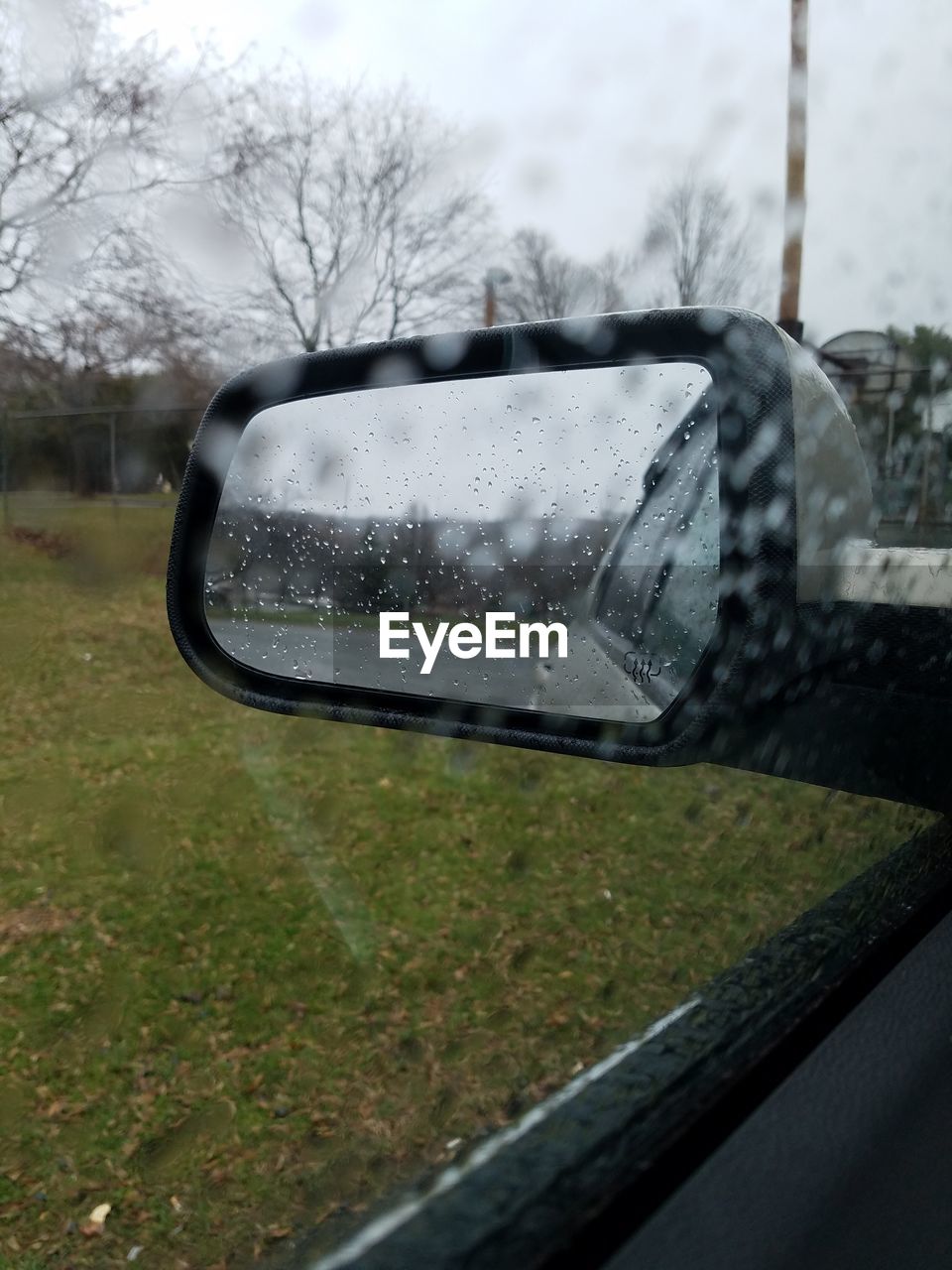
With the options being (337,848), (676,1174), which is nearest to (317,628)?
(676,1174)

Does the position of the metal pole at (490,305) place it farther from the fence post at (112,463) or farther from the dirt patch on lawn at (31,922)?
the dirt patch on lawn at (31,922)

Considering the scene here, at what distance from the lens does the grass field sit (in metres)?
2.67

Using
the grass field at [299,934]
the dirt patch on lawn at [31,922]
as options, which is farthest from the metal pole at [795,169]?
the dirt patch on lawn at [31,922]

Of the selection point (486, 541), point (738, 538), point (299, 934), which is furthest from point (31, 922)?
point (738, 538)

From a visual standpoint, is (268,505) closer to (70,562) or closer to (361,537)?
(361,537)

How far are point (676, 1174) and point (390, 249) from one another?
5.95m

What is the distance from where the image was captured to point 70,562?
7305mm

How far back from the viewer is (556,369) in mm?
2381

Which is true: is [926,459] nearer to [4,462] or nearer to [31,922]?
[31,922]

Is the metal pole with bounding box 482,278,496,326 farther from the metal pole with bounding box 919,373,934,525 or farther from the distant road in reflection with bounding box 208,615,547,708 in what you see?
the distant road in reflection with bounding box 208,615,547,708

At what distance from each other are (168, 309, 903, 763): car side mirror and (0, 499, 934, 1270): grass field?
109 cm

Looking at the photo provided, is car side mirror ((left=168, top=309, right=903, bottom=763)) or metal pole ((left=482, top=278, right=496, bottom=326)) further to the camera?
metal pole ((left=482, top=278, right=496, bottom=326))

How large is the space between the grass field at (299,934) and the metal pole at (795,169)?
6.88ft

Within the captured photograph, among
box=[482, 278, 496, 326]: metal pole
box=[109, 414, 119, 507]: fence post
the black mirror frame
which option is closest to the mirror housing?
the black mirror frame
